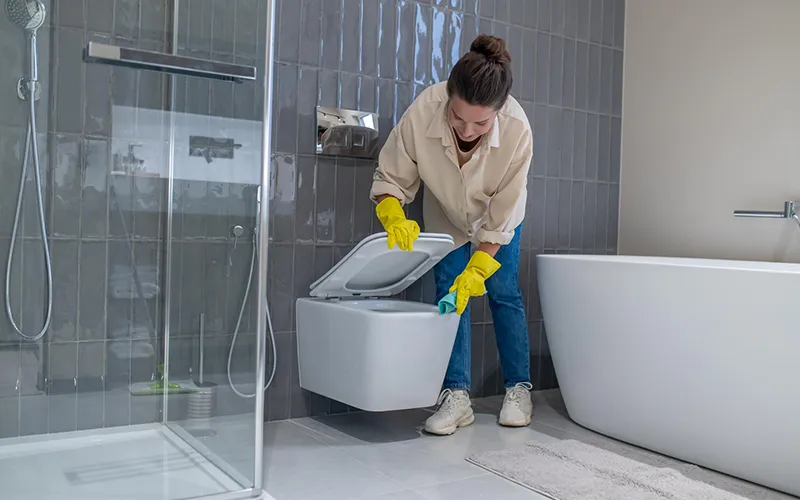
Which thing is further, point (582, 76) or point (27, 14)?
point (582, 76)

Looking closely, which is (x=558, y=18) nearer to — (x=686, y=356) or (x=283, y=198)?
(x=283, y=198)

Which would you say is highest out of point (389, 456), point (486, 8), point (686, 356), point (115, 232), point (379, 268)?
point (486, 8)

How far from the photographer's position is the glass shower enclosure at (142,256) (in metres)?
1.94

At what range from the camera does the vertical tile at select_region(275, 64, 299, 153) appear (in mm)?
2941

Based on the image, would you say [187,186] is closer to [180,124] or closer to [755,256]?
[180,124]

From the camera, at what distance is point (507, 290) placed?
312cm

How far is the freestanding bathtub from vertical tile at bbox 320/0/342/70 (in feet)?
3.64

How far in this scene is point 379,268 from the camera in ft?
9.47

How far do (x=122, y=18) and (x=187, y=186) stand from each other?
0.45 m

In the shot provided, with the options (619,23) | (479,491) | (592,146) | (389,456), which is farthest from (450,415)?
(619,23)

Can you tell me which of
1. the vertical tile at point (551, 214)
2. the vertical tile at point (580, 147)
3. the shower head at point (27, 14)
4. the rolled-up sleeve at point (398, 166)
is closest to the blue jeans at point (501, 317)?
the rolled-up sleeve at point (398, 166)

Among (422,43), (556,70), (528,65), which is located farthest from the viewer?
(556,70)

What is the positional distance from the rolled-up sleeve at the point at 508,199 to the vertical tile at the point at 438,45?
0.66 m

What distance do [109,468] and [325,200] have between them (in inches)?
53.4
